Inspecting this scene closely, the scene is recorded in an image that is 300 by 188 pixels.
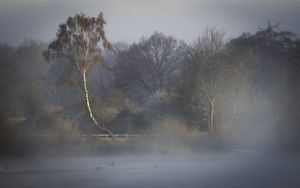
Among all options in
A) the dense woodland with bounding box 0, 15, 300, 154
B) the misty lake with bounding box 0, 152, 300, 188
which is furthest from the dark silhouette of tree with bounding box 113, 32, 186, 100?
the misty lake with bounding box 0, 152, 300, 188

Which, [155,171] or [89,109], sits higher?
[89,109]

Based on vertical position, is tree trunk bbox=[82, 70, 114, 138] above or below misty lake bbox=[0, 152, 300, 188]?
above

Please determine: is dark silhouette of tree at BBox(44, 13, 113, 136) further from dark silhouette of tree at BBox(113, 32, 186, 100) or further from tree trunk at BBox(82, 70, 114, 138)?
dark silhouette of tree at BBox(113, 32, 186, 100)

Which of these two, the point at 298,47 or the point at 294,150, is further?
the point at 298,47

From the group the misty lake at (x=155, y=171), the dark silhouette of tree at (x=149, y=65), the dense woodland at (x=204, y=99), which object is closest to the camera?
the misty lake at (x=155, y=171)

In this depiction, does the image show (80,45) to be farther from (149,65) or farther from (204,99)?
(149,65)

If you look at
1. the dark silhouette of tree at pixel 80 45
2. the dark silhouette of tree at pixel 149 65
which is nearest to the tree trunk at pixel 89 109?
the dark silhouette of tree at pixel 80 45

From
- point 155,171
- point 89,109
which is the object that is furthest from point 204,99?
point 155,171

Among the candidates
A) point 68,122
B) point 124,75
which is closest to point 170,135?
point 68,122

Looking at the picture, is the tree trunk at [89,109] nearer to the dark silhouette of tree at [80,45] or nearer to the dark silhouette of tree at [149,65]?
the dark silhouette of tree at [80,45]

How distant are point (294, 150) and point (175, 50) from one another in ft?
99.5

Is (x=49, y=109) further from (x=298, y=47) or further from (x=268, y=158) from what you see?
(x=298, y=47)

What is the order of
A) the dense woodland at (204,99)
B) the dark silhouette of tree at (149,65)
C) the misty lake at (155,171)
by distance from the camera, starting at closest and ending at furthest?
the misty lake at (155,171) < the dense woodland at (204,99) < the dark silhouette of tree at (149,65)

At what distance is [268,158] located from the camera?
38.2 metres
